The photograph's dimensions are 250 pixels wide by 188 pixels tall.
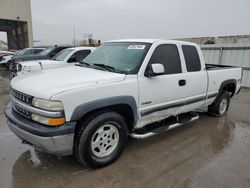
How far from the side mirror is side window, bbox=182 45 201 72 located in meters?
1.12

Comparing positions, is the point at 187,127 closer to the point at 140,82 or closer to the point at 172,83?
the point at 172,83

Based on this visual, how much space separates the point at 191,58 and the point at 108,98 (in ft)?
7.50

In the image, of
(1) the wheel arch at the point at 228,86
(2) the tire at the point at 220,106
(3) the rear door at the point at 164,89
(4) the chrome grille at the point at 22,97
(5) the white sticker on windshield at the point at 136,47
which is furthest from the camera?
(2) the tire at the point at 220,106

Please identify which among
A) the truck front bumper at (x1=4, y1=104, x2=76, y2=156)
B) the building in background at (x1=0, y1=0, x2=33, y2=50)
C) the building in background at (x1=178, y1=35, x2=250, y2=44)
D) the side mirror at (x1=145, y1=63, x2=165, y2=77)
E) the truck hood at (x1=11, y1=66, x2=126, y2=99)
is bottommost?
the truck front bumper at (x1=4, y1=104, x2=76, y2=156)

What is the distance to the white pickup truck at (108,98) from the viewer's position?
276 cm

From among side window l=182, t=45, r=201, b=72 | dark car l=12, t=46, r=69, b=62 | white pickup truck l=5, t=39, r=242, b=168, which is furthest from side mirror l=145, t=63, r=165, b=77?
dark car l=12, t=46, r=69, b=62

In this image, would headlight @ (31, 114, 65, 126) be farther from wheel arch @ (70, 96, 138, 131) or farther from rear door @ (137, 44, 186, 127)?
rear door @ (137, 44, 186, 127)

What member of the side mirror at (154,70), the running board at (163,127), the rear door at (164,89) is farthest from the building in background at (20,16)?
the side mirror at (154,70)

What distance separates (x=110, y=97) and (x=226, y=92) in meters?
3.93

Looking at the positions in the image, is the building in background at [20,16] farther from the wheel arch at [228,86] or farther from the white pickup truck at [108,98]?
the wheel arch at [228,86]

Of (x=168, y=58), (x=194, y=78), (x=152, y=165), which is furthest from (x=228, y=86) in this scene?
(x=152, y=165)

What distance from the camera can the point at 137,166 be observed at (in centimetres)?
339

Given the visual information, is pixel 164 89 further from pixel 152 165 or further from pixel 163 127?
pixel 152 165

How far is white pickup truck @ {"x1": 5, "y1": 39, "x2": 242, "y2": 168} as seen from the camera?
9.04 ft
